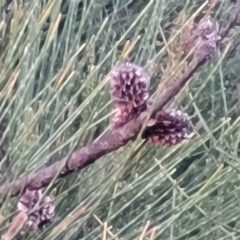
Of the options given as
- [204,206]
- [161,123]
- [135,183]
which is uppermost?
[161,123]

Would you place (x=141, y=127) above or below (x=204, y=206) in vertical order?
above

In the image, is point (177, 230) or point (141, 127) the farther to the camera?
point (177, 230)

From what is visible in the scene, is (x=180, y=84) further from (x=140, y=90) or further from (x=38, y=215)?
(x=38, y=215)

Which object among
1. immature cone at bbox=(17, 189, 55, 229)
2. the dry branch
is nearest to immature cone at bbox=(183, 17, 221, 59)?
the dry branch

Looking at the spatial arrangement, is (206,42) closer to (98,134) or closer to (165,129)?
(165,129)

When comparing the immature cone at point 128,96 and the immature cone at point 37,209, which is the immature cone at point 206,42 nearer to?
the immature cone at point 128,96

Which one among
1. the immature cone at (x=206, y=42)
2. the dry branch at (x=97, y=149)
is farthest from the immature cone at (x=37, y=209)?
the immature cone at (x=206, y=42)

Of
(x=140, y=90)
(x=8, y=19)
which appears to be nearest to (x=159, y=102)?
(x=140, y=90)

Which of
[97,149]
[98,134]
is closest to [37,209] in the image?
[97,149]
